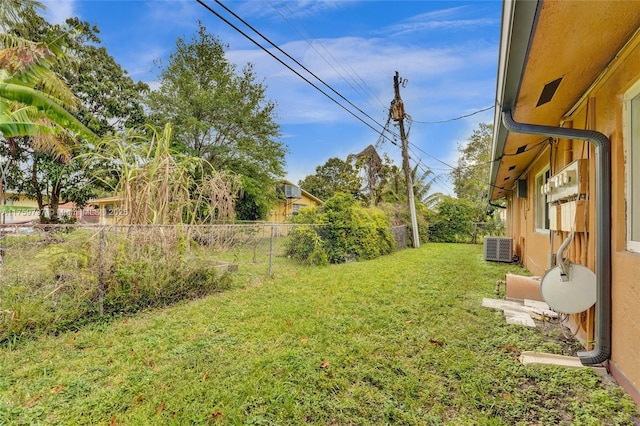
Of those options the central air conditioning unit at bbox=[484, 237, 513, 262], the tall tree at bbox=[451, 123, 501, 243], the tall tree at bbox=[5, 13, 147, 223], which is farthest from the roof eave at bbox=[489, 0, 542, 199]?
the tall tree at bbox=[451, 123, 501, 243]

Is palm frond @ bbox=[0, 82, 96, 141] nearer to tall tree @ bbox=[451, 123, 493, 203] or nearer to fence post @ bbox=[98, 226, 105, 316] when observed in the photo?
fence post @ bbox=[98, 226, 105, 316]

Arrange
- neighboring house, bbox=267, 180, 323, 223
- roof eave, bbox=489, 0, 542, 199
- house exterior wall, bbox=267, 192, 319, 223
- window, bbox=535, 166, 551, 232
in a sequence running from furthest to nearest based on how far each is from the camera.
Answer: house exterior wall, bbox=267, 192, 319, 223 → neighboring house, bbox=267, 180, 323, 223 → window, bbox=535, 166, 551, 232 → roof eave, bbox=489, 0, 542, 199

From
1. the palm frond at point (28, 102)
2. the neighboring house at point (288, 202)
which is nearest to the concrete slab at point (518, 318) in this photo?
the palm frond at point (28, 102)

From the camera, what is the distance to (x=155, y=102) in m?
14.8

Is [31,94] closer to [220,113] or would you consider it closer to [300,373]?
[300,373]

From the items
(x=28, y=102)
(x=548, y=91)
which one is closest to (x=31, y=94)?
(x=28, y=102)

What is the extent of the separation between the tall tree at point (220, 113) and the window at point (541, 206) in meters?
13.1

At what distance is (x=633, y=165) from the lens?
7.47ft

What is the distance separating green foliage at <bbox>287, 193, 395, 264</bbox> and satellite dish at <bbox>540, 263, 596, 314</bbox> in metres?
6.39

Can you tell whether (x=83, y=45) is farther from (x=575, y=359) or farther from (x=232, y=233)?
(x=575, y=359)

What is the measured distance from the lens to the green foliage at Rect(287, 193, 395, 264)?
920 centimetres

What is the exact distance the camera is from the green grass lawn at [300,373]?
215 centimetres

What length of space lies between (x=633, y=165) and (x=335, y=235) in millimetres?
7869

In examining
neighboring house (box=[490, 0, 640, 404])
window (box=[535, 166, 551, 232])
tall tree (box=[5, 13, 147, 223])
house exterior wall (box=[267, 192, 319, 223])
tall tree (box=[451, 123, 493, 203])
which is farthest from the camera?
house exterior wall (box=[267, 192, 319, 223])
